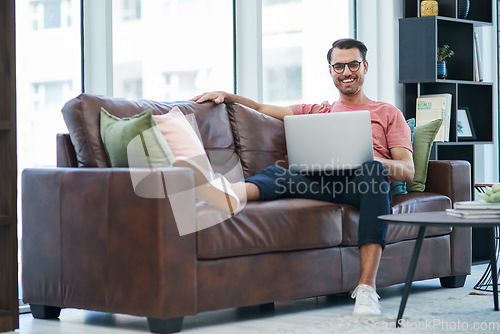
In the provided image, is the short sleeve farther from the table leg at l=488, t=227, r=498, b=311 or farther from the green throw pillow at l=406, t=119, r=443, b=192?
the table leg at l=488, t=227, r=498, b=311

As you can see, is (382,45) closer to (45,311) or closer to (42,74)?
(42,74)

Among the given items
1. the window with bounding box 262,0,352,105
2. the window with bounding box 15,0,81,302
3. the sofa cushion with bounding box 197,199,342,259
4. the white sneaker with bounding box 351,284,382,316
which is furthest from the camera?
the window with bounding box 262,0,352,105

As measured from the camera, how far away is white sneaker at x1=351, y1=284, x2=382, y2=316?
303cm

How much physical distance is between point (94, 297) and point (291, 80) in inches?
97.2

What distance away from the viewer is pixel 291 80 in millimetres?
4957

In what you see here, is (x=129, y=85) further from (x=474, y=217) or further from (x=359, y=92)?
(x=474, y=217)

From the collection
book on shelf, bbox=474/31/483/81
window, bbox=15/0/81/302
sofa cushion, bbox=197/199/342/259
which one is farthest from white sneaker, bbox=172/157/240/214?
book on shelf, bbox=474/31/483/81

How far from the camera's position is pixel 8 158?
9.49 feet

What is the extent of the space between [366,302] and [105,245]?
1.05 m

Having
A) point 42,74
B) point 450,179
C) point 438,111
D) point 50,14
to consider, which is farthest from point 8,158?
point 438,111

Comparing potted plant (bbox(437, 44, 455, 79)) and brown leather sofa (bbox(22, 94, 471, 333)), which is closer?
brown leather sofa (bbox(22, 94, 471, 333))

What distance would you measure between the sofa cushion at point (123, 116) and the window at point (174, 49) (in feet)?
1.66

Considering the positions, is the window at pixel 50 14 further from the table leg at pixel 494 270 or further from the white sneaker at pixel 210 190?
the table leg at pixel 494 270

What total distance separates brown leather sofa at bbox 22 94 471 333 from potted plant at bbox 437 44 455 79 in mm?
1635
